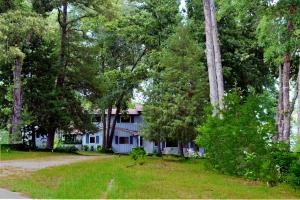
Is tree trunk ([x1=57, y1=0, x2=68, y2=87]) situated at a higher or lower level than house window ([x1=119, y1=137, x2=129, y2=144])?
higher

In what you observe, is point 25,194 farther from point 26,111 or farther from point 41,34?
point 26,111

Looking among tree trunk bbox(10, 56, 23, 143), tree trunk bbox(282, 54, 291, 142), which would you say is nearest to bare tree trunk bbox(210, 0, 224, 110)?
tree trunk bbox(282, 54, 291, 142)

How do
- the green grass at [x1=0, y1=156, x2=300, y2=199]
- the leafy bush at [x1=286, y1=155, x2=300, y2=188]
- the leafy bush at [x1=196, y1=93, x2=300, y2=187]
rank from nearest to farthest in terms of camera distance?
the green grass at [x1=0, y1=156, x2=300, y2=199]
the leafy bush at [x1=286, y1=155, x2=300, y2=188]
the leafy bush at [x1=196, y1=93, x2=300, y2=187]

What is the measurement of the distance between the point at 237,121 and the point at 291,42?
12.9ft

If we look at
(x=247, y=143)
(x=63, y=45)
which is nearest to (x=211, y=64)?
(x=247, y=143)

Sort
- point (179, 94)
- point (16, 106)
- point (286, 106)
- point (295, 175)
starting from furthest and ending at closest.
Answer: point (16, 106) < point (179, 94) < point (286, 106) < point (295, 175)

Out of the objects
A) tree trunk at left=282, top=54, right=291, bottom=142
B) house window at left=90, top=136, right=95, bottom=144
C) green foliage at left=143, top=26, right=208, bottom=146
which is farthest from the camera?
house window at left=90, top=136, right=95, bottom=144

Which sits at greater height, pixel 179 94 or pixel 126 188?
pixel 179 94

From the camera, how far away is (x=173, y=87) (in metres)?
26.9

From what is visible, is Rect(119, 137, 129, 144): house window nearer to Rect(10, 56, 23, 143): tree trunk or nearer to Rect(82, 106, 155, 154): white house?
Rect(82, 106, 155, 154): white house

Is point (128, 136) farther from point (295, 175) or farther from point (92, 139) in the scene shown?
point (295, 175)

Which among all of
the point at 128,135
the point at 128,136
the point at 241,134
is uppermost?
the point at 128,135

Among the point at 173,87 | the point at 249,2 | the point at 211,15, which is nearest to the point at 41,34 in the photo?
the point at 173,87

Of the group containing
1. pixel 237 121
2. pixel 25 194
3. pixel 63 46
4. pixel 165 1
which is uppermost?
pixel 165 1
